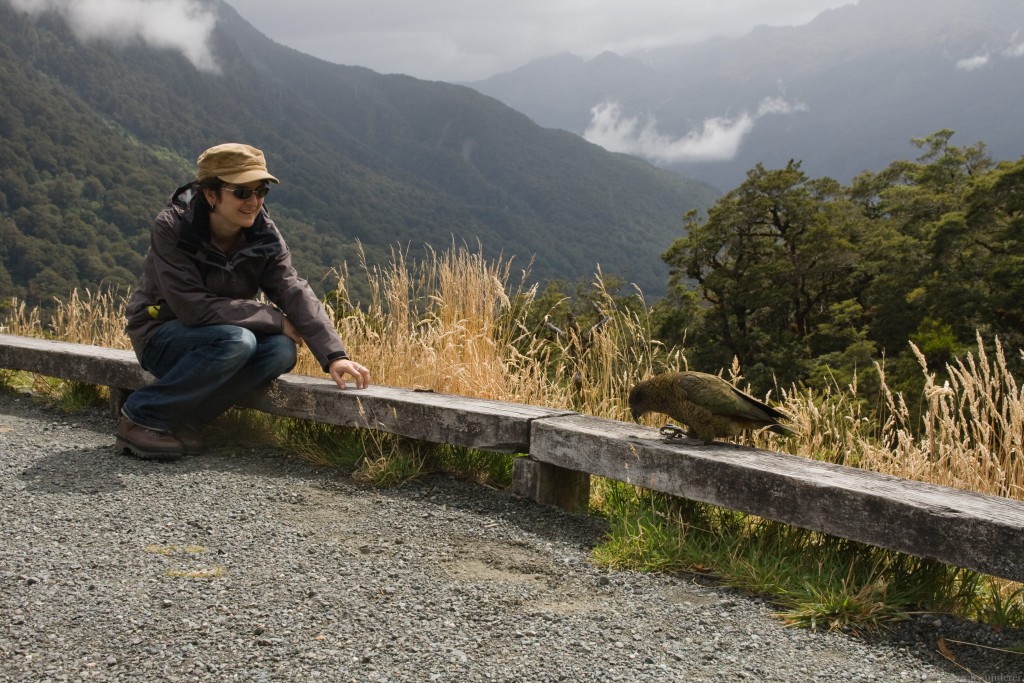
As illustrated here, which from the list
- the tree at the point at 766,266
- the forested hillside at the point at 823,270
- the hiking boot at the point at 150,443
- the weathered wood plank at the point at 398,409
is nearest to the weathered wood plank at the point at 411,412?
the weathered wood plank at the point at 398,409

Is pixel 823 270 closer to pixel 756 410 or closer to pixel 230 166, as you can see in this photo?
pixel 756 410

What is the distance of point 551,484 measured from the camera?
10.3 ft

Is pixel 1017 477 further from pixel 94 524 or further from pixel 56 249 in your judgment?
pixel 56 249

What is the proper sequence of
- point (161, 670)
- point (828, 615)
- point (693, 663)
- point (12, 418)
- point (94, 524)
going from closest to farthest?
1. point (161, 670)
2. point (693, 663)
3. point (828, 615)
4. point (94, 524)
5. point (12, 418)

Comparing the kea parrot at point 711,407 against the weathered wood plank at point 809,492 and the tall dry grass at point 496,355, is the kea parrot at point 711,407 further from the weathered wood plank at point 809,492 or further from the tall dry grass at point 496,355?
the tall dry grass at point 496,355

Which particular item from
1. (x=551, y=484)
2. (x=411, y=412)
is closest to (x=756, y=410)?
(x=551, y=484)

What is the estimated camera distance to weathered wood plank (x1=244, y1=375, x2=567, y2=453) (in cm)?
321

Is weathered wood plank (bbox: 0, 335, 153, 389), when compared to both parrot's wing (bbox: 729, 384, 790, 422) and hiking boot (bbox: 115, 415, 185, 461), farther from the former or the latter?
parrot's wing (bbox: 729, 384, 790, 422)

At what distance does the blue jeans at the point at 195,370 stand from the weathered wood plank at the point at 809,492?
52.7 inches

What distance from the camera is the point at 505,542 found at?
9.20ft

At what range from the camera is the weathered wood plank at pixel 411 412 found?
3205 mm

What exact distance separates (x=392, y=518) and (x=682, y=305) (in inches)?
913

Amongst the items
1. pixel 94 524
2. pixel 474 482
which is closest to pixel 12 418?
pixel 94 524

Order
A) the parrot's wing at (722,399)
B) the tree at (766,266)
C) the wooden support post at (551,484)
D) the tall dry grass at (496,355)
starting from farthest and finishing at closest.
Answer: the tree at (766,266) → the tall dry grass at (496,355) → the wooden support post at (551,484) → the parrot's wing at (722,399)
